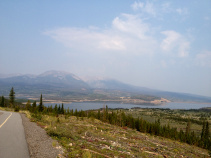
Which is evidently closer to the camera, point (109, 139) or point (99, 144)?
point (99, 144)

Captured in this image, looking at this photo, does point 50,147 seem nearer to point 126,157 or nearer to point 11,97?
point 126,157

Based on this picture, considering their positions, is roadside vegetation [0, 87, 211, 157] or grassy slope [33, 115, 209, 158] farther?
roadside vegetation [0, 87, 211, 157]

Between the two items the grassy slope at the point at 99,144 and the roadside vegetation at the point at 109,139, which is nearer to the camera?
the grassy slope at the point at 99,144

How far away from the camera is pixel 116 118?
9181 centimetres

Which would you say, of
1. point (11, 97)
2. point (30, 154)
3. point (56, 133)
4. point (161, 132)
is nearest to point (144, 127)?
point (161, 132)

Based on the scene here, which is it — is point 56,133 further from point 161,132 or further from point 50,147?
point 161,132

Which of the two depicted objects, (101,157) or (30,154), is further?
(101,157)

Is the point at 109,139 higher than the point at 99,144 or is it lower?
lower

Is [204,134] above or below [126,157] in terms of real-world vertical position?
below

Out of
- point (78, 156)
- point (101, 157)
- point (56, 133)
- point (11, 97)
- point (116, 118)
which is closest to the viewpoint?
point (78, 156)

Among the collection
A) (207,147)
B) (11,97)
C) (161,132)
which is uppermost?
(11,97)

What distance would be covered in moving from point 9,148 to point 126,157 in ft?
30.5

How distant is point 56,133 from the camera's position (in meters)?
16.8

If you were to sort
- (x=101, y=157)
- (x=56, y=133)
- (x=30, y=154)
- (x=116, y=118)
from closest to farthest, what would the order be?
1. (x=30, y=154)
2. (x=101, y=157)
3. (x=56, y=133)
4. (x=116, y=118)
